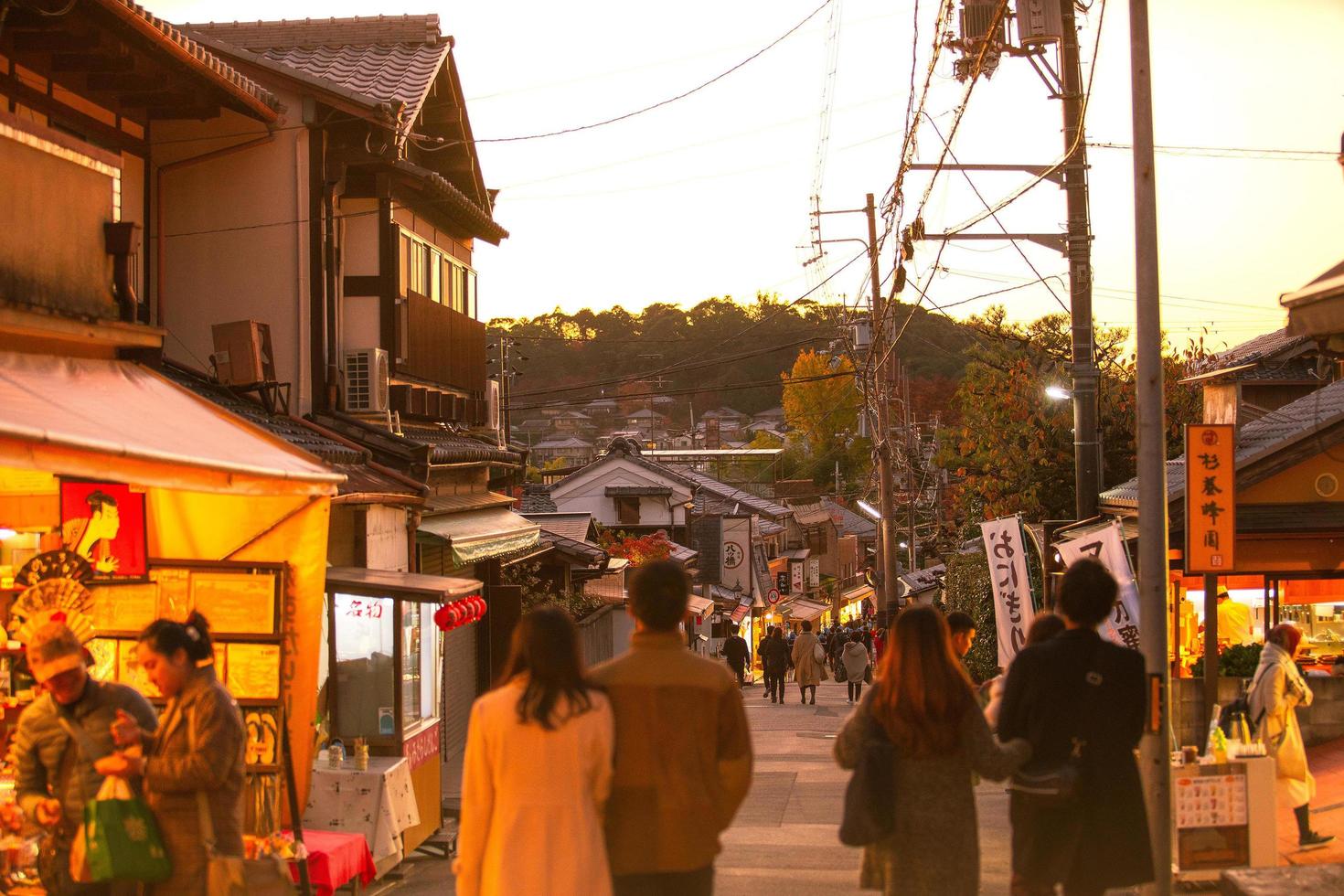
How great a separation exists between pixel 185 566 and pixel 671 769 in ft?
17.8

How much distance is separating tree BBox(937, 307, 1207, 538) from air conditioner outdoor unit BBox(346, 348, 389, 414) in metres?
10.9

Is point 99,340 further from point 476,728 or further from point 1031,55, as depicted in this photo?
point 1031,55

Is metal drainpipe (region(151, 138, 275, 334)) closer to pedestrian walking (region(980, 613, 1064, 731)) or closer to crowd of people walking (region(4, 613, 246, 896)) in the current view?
crowd of people walking (region(4, 613, 246, 896))

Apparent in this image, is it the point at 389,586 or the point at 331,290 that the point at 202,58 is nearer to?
the point at 331,290

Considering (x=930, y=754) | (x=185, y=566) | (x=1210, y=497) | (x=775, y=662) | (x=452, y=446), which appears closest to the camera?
(x=930, y=754)

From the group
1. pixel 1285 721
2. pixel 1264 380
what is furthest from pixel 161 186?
pixel 1264 380

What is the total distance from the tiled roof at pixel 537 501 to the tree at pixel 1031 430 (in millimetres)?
18121

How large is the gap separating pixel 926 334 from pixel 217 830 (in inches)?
2275

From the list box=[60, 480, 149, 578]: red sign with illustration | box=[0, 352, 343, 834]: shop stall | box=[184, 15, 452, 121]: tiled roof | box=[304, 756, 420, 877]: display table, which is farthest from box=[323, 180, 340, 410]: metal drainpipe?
box=[60, 480, 149, 578]: red sign with illustration

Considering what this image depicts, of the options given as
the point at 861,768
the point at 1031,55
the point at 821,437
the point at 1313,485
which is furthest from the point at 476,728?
the point at 821,437

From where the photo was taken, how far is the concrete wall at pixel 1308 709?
1504 centimetres

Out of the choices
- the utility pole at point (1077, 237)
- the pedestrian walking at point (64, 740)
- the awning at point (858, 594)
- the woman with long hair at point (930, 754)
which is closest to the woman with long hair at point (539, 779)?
the woman with long hair at point (930, 754)

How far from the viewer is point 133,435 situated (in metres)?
7.27

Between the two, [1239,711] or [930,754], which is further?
[1239,711]
